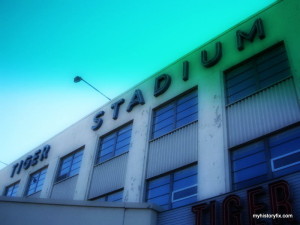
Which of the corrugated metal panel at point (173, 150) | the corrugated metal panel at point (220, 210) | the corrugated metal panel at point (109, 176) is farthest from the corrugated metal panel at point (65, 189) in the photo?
the corrugated metal panel at point (220, 210)

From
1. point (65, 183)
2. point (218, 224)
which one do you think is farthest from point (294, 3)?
point (65, 183)

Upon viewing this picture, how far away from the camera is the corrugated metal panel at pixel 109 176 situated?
57.3 ft

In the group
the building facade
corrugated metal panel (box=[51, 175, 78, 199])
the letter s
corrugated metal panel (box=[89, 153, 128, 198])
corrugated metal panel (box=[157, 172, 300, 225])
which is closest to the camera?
corrugated metal panel (box=[157, 172, 300, 225])

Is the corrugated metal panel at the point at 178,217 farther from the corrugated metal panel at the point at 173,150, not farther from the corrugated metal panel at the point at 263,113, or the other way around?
the corrugated metal panel at the point at 263,113

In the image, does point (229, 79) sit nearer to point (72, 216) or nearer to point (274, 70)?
point (274, 70)

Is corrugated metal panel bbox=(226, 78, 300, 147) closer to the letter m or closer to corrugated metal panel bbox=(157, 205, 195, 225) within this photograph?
the letter m

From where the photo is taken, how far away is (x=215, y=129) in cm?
1420

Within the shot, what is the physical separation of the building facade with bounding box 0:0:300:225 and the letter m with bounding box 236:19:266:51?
0.05 metres

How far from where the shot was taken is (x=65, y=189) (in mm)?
20906

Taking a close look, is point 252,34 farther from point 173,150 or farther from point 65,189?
point 65,189

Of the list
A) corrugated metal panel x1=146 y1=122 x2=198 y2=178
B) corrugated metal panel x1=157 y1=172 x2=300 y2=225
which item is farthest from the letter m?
corrugated metal panel x1=157 y1=172 x2=300 y2=225

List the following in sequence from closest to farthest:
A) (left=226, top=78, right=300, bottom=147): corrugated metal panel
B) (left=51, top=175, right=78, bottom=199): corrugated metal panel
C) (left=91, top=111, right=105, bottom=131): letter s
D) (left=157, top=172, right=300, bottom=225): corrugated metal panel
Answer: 1. (left=157, top=172, right=300, bottom=225): corrugated metal panel
2. (left=226, top=78, right=300, bottom=147): corrugated metal panel
3. (left=51, top=175, right=78, bottom=199): corrugated metal panel
4. (left=91, top=111, right=105, bottom=131): letter s

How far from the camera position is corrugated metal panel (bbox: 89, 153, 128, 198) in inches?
688

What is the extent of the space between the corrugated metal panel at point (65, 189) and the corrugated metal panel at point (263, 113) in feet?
35.6
